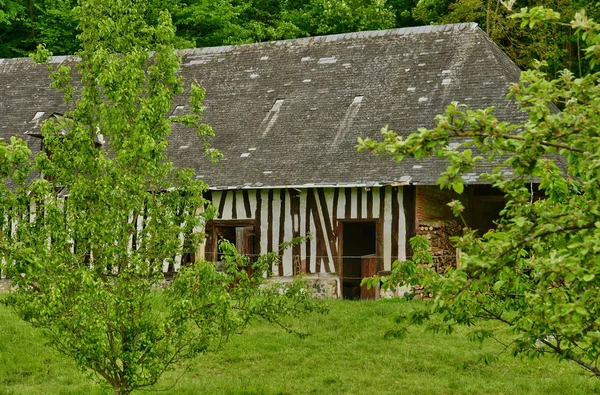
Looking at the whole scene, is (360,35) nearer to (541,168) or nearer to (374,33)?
(374,33)

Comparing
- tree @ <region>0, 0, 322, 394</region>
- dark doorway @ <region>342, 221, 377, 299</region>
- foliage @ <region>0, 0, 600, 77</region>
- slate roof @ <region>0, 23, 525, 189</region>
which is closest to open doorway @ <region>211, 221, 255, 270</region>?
slate roof @ <region>0, 23, 525, 189</region>

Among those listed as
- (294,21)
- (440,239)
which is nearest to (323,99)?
(440,239)

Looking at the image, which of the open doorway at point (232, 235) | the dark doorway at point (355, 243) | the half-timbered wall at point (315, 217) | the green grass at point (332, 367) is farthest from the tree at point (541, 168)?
the dark doorway at point (355, 243)

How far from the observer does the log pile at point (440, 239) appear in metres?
17.2

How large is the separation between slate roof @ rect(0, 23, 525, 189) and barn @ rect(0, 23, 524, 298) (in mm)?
32

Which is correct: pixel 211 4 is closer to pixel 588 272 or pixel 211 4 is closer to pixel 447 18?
pixel 447 18

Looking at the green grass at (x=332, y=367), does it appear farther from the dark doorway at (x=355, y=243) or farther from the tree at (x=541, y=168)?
the dark doorway at (x=355, y=243)

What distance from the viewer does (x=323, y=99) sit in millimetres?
19688

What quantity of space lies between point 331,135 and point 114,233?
32.9ft

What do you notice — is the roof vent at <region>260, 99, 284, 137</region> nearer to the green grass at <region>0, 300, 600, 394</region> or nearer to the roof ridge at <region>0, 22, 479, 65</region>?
the roof ridge at <region>0, 22, 479, 65</region>

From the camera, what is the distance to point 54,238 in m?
9.13

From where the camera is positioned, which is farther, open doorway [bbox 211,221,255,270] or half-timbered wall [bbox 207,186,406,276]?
open doorway [bbox 211,221,255,270]

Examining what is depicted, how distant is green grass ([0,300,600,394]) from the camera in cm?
1156

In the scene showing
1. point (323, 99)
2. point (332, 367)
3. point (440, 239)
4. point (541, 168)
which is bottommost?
point (332, 367)
